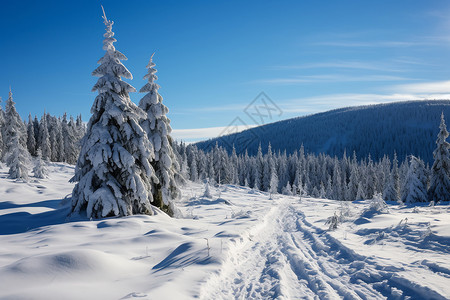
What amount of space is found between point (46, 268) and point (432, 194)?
125 feet

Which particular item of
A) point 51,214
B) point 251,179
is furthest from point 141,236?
point 251,179

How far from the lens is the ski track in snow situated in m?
4.97

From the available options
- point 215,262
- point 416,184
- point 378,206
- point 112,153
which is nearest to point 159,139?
point 112,153

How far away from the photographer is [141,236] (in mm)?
9352

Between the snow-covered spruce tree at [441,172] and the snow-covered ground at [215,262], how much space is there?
24910 millimetres

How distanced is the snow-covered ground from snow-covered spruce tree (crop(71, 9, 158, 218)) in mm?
1148

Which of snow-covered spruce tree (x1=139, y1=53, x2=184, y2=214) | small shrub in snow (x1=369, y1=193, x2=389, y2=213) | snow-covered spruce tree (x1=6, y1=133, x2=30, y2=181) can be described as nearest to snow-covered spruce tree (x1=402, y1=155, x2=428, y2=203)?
small shrub in snow (x1=369, y1=193, x2=389, y2=213)

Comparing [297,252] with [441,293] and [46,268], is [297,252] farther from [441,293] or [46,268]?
[46,268]

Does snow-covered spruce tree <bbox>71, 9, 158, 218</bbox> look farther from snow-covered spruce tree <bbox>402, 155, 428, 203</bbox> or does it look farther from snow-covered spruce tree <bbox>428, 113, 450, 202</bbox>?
snow-covered spruce tree <bbox>428, 113, 450, 202</bbox>

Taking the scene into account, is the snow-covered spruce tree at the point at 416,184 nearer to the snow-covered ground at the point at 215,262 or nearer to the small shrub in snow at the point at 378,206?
the small shrub in snow at the point at 378,206

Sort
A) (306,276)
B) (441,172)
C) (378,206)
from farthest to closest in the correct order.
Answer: (441,172)
(378,206)
(306,276)

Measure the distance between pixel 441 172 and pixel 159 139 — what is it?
3277cm

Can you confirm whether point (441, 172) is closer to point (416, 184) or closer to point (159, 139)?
point (416, 184)

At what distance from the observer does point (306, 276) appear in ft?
19.8
